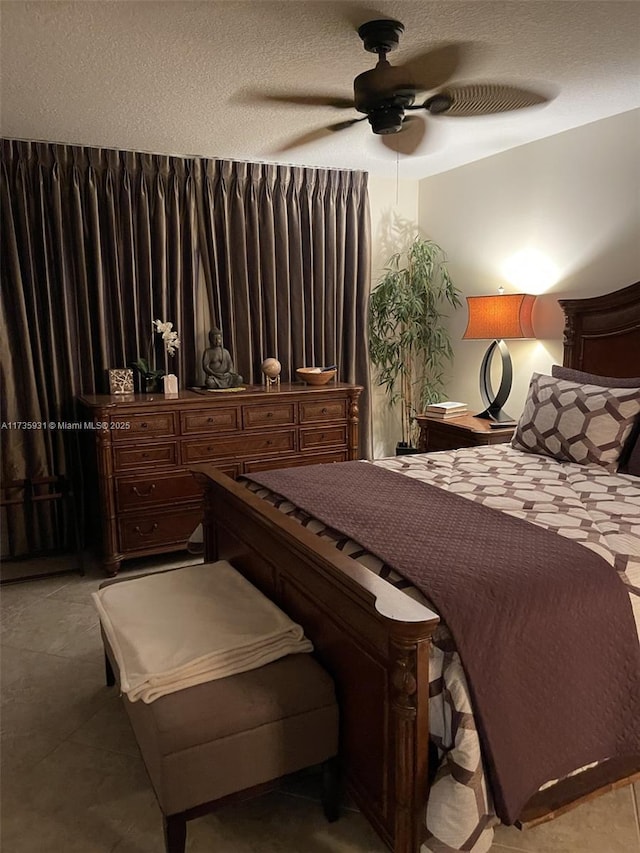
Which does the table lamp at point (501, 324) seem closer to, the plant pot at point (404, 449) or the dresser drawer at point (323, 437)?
the plant pot at point (404, 449)

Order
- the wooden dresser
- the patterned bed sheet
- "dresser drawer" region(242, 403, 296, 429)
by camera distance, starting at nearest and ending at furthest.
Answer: the patterned bed sheet < the wooden dresser < "dresser drawer" region(242, 403, 296, 429)

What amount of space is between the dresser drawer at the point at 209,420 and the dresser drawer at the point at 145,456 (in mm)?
130

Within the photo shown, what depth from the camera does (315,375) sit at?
4211mm

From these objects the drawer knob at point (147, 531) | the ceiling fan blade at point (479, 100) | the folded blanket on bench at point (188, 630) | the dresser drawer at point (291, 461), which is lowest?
the drawer knob at point (147, 531)

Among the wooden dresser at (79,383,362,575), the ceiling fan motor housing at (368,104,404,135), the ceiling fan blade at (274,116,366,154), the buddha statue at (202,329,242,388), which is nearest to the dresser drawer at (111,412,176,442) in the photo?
the wooden dresser at (79,383,362,575)

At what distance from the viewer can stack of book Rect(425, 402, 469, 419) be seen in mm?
4023

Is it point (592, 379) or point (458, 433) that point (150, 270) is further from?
point (592, 379)

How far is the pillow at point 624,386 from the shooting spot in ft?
8.90

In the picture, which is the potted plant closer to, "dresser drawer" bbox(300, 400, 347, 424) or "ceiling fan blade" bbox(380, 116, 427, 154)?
"dresser drawer" bbox(300, 400, 347, 424)

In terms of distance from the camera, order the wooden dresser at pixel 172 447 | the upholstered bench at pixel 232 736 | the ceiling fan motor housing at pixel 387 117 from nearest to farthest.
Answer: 1. the upholstered bench at pixel 232 736
2. the ceiling fan motor housing at pixel 387 117
3. the wooden dresser at pixel 172 447

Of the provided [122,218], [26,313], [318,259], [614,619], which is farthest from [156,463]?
[614,619]

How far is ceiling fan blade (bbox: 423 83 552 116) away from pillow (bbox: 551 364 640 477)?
1.31m

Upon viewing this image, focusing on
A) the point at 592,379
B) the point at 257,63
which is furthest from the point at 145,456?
the point at 592,379

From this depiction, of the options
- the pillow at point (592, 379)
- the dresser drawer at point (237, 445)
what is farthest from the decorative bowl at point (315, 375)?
the pillow at point (592, 379)
